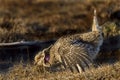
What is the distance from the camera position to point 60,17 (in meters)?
19.0

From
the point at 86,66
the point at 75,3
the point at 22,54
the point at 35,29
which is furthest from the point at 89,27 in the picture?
the point at 86,66

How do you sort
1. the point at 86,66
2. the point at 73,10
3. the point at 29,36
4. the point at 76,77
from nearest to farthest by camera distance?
1. the point at 76,77
2. the point at 86,66
3. the point at 29,36
4. the point at 73,10

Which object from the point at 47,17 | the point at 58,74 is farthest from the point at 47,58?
the point at 47,17

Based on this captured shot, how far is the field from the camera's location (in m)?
10.0

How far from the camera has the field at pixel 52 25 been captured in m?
10.0

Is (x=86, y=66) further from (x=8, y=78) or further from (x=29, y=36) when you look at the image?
(x=29, y=36)

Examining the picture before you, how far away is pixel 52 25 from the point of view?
17562 millimetres

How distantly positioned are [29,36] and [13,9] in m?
6.47

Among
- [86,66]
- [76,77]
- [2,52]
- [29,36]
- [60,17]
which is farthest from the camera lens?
[60,17]

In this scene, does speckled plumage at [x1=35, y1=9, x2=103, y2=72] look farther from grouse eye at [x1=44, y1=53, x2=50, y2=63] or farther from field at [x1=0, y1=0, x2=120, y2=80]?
field at [x1=0, y1=0, x2=120, y2=80]

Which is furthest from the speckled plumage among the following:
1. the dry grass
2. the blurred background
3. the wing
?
the blurred background

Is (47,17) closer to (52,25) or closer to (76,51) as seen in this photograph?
(52,25)

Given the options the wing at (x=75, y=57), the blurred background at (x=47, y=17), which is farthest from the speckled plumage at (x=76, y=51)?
the blurred background at (x=47, y=17)

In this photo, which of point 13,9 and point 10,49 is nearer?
point 10,49
